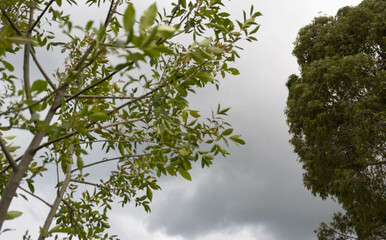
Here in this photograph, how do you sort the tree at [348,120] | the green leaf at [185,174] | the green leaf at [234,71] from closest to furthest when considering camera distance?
the green leaf at [185,174] < the green leaf at [234,71] < the tree at [348,120]

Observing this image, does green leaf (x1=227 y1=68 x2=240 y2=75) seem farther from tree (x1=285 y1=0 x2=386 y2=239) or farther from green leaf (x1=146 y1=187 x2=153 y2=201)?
tree (x1=285 y1=0 x2=386 y2=239)

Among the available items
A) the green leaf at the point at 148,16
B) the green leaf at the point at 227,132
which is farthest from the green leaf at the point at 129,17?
the green leaf at the point at 227,132

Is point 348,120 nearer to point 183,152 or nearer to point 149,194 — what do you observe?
point 149,194

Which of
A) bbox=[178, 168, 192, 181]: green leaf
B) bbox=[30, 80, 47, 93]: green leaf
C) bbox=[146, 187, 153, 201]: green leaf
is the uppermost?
bbox=[146, 187, 153, 201]: green leaf

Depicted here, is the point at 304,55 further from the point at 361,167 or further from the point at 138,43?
the point at 138,43

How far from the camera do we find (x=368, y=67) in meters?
10.8

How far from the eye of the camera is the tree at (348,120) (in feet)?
33.2

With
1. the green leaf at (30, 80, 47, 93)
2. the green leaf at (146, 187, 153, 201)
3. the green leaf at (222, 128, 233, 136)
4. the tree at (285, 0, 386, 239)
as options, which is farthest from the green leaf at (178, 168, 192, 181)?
the tree at (285, 0, 386, 239)

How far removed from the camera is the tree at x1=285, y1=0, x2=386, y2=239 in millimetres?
10125

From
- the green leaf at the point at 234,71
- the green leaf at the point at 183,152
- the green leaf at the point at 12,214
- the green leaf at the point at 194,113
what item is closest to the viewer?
the green leaf at the point at 12,214

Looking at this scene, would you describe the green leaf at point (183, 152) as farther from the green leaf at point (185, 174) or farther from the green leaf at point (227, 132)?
the green leaf at point (227, 132)

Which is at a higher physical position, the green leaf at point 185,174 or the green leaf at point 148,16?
the green leaf at point 185,174

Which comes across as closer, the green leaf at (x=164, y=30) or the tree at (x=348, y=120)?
the green leaf at (x=164, y=30)

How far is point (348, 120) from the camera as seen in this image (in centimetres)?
1141
